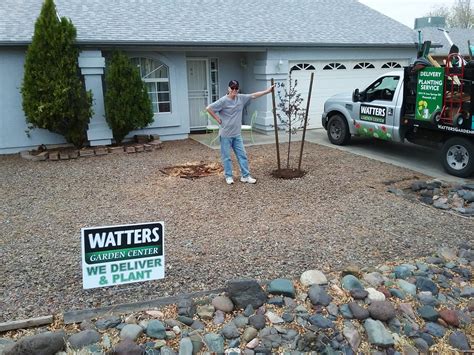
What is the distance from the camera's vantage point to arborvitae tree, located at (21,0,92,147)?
9.23 metres

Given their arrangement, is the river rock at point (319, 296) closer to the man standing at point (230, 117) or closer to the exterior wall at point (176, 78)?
the man standing at point (230, 117)

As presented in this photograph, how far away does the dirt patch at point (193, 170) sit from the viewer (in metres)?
7.93

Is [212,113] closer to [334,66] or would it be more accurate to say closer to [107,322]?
[107,322]

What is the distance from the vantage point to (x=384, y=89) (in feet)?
30.0

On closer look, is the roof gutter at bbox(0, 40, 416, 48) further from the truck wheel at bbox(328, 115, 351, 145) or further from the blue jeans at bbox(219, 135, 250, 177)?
the blue jeans at bbox(219, 135, 250, 177)

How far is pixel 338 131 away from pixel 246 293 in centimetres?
778

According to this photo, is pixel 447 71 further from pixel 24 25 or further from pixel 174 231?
pixel 24 25

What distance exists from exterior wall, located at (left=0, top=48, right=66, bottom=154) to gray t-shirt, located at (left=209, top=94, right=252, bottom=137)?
5660 millimetres

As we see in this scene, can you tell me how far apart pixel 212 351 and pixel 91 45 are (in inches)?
348

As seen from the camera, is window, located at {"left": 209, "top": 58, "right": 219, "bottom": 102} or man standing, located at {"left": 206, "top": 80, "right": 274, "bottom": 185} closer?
man standing, located at {"left": 206, "top": 80, "right": 274, "bottom": 185}

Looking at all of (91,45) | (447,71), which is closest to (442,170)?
(447,71)

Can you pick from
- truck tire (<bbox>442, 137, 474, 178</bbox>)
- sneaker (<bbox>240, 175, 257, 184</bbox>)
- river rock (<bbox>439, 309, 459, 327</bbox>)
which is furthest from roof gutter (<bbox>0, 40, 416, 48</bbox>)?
river rock (<bbox>439, 309, 459, 327</bbox>)

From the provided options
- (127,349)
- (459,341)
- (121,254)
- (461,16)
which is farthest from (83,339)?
(461,16)

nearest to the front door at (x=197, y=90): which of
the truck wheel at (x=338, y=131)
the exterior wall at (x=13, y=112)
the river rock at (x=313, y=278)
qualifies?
the truck wheel at (x=338, y=131)
